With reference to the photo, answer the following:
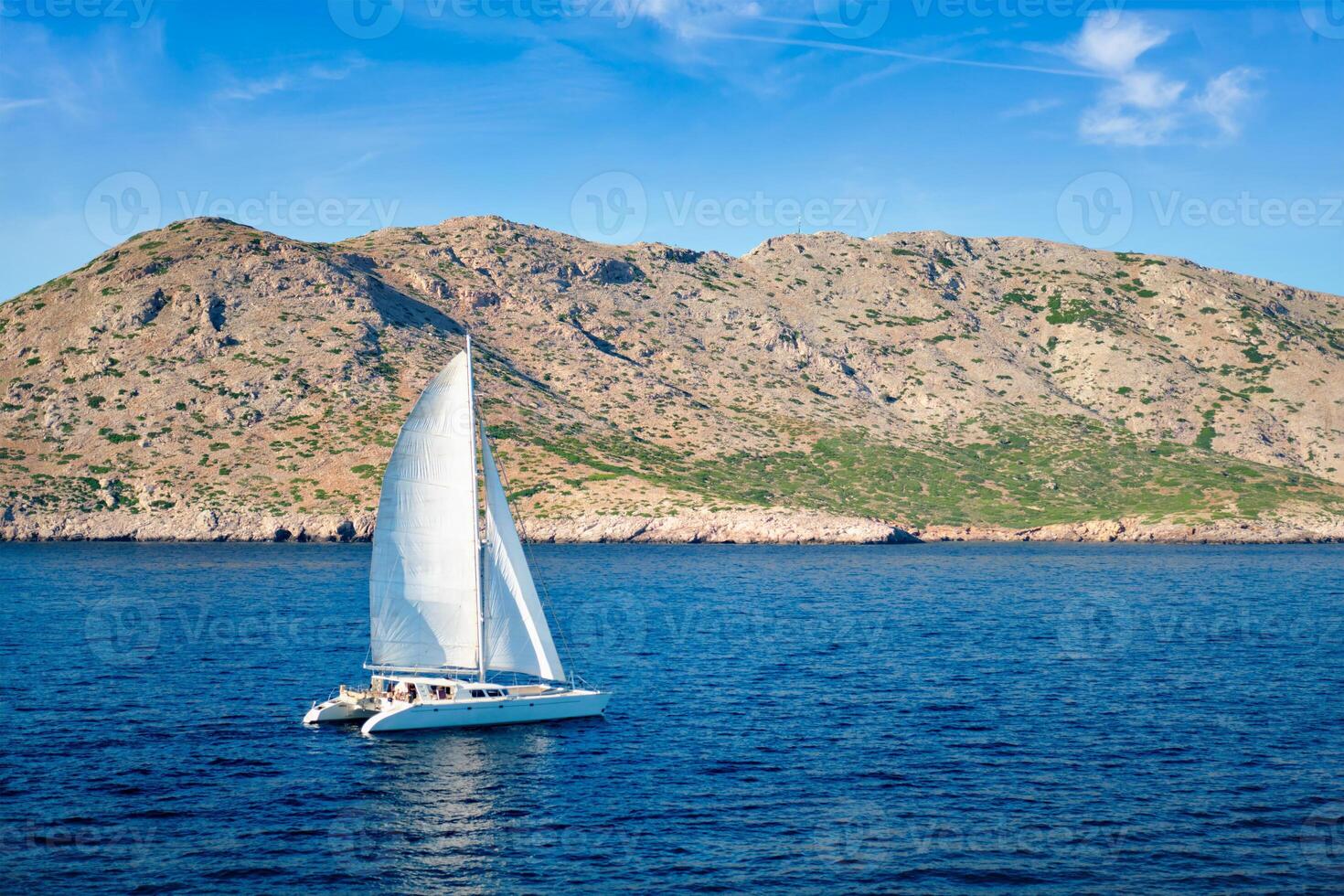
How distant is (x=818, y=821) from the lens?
36.3 meters

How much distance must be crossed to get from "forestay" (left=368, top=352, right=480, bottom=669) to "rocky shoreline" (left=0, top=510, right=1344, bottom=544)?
276ft

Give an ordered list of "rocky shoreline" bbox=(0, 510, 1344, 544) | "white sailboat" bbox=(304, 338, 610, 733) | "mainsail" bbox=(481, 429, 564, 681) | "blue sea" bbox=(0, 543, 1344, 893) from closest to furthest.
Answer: "blue sea" bbox=(0, 543, 1344, 893), "white sailboat" bbox=(304, 338, 610, 733), "mainsail" bbox=(481, 429, 564, 681), "rocky shoreline" bbox=(0, 510, 1344, 544)

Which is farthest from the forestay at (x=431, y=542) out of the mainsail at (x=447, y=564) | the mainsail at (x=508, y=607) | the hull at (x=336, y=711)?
the hull at (x=336, y=711)

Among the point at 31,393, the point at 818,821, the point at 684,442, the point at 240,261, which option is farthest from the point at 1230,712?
the point at 240,261

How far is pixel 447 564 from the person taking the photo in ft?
165

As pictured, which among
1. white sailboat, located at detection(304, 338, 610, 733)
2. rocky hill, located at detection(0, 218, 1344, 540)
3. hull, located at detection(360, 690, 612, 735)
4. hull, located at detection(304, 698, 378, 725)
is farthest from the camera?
rocky hill, located at detection(0, 218, 1344, 540)

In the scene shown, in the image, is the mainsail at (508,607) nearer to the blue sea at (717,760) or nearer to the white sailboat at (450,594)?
the white sailboat at (450,594)

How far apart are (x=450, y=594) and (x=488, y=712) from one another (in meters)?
5.47

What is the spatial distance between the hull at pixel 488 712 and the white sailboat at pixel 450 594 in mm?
57

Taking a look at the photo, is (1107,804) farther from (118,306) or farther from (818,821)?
Result: (118,306)

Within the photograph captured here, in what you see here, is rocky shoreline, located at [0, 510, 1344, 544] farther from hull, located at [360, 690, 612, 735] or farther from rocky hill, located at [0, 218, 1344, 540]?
hull, located at [360, 690, 612, 735]

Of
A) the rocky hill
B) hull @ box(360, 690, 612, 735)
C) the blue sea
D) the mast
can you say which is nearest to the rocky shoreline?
the rocky hill

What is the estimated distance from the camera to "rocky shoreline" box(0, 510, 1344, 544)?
144 meters

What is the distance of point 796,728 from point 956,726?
23.1 ft
